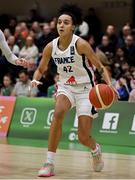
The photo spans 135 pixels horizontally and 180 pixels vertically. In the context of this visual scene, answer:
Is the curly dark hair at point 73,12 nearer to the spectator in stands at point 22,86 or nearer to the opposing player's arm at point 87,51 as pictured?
the opposing player's arm at point 87,51

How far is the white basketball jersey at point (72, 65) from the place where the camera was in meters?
7.59

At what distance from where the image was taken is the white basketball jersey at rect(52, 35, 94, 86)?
7586 mm

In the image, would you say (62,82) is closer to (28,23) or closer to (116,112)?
(116,112)

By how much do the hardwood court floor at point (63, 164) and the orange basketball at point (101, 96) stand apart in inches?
35.3

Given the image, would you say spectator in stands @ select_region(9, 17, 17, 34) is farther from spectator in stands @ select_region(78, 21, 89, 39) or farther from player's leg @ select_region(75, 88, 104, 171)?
player's leg @ select_region(75, 88, 104, 171)

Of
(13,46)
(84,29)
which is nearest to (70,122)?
(84,29)

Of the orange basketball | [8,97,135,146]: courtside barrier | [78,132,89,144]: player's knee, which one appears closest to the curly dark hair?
the orange basketball

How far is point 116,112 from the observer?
1148 cm

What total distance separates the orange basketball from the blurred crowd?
16.1 feet

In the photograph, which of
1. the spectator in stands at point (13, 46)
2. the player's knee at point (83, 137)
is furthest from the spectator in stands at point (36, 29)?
the player's knee at point (83, 137)

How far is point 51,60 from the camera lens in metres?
14.9

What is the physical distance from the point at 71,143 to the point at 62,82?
4.03m

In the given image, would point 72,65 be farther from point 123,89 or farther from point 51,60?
point 51,60

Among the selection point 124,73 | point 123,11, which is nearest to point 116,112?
point 124,73
